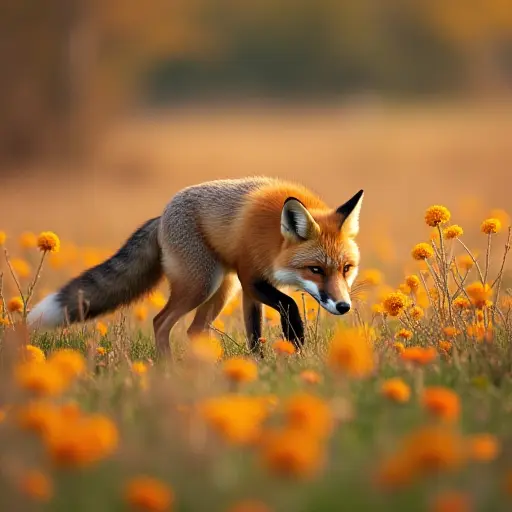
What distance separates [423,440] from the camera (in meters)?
2.49

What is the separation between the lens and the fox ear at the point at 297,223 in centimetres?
623

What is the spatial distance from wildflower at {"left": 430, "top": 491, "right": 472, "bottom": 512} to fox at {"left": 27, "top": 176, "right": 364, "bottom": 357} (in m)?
3.59

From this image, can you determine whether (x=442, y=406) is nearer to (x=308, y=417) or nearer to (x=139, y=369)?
(x=308, y=417)

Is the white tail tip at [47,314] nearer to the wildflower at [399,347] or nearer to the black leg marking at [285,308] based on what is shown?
the black leg marking at [285,308]

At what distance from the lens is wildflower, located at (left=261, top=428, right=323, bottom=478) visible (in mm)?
2340

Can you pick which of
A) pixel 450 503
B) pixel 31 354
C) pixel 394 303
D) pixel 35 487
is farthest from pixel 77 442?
pixel 394 303

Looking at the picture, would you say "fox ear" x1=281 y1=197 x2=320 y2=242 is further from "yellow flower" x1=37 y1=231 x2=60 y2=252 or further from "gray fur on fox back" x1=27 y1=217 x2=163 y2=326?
"yellow flower" x1=37 y1=231 x2=60 y2=252

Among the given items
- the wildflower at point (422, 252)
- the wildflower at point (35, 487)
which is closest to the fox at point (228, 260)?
the wildflower at point (422, 252)

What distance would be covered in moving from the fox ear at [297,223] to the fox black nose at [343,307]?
0.71m

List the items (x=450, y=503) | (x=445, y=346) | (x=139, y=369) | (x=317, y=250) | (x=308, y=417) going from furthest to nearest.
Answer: (x=317, y=250), (x=445, y=346), (x=139, y=369), (x=308, y=417), (x=450, y=503)

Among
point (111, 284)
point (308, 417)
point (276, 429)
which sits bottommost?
Result: point (111, 284)

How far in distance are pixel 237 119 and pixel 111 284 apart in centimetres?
3321

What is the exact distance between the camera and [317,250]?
6.32m

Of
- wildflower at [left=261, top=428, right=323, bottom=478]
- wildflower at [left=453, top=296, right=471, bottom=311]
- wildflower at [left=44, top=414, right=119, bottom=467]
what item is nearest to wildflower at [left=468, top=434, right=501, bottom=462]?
wildflower at [left=261, top=428, right=323, bottom=478]
